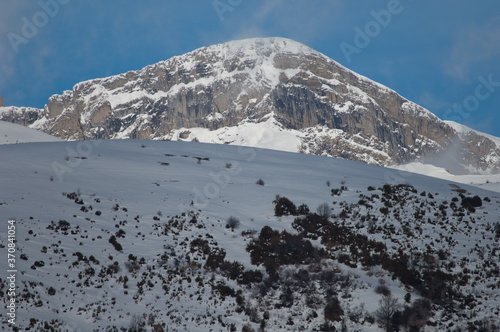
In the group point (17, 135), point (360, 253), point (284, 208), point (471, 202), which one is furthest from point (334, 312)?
point (17, 135)

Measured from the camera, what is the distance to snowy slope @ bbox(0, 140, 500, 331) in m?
19.2

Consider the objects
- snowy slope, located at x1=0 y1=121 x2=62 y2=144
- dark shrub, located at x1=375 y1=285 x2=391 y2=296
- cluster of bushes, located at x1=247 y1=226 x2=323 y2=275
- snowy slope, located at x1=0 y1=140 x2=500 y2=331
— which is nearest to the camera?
snowy slope, located at x1=0 y1=140 x2=500 y2=331

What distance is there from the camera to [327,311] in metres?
19.9

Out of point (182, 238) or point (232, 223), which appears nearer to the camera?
point (182, 238)

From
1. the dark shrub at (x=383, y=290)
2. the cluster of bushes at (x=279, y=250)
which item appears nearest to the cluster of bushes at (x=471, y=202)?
the cluster of bushes at (x=279, y=250)

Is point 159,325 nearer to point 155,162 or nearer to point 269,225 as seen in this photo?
point 269,225

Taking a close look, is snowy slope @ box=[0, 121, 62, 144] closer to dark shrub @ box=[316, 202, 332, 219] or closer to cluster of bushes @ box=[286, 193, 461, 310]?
dark shrub @ box=[316, 202, 332, 219]

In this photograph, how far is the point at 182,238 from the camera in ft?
89.1

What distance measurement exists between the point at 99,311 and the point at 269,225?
15.9 meters

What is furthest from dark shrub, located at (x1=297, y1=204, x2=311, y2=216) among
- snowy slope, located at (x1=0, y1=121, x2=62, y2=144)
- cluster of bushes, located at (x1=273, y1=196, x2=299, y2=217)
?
snowy slope, located at (x1=0, y1=121, x2=62, y2=144)

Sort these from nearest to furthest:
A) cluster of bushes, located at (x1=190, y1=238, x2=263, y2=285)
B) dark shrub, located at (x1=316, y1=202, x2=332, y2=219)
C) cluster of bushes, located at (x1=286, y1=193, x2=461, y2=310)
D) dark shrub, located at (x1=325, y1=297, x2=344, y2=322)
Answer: dark shrub, located at (x1=325, y1=297, x2=344, y2=322)
cluster of bushes, located at (x1=286, y1=193, x2=461, y2=310)
cluster of bushes, located at (x1=190, y1=238, x2=263, y2=285)
dark shrub, located at (x1=316, y1=202, x2=332, y2=219)

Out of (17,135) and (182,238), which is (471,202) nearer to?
(182,238)

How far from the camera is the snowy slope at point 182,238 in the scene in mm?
19188

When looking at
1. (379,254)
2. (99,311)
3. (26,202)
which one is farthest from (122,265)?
(379,254)
